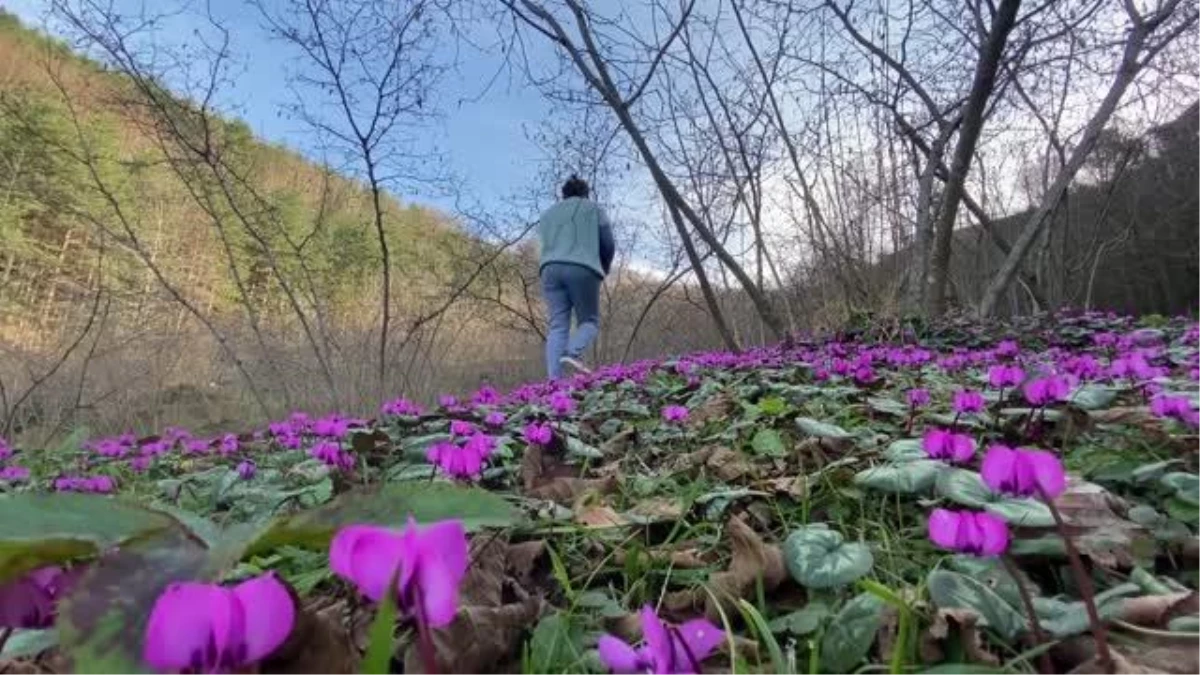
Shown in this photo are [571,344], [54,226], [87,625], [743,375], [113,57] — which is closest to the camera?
[87,625]

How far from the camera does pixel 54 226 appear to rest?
11.9 m

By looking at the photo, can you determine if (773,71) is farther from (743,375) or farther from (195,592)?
(195,592)

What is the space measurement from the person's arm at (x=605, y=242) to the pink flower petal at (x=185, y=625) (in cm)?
678

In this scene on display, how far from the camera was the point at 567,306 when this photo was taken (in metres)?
7.20

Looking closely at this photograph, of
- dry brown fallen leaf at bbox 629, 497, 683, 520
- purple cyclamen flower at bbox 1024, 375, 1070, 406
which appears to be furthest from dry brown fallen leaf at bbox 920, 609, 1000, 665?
purple cyclamen flower at bbox 1024, 375, 1070, 406

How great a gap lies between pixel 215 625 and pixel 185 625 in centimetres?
1

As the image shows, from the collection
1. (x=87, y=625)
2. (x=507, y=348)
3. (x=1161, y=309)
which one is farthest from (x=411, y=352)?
(x=1161, y=309)

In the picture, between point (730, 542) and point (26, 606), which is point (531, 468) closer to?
point (730, 542)

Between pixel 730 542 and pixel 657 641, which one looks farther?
pixel 730 542

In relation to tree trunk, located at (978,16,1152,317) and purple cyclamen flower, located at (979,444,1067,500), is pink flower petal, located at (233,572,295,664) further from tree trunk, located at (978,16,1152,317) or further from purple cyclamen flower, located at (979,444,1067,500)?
tree trunk, located at (978,16,1152,317)

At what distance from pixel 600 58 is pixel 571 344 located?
2.29 metres

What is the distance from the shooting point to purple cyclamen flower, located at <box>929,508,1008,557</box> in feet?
2.06

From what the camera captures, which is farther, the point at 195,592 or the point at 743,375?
the point at 743,375

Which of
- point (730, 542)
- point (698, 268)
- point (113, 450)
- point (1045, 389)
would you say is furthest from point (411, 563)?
point (698, 268)
